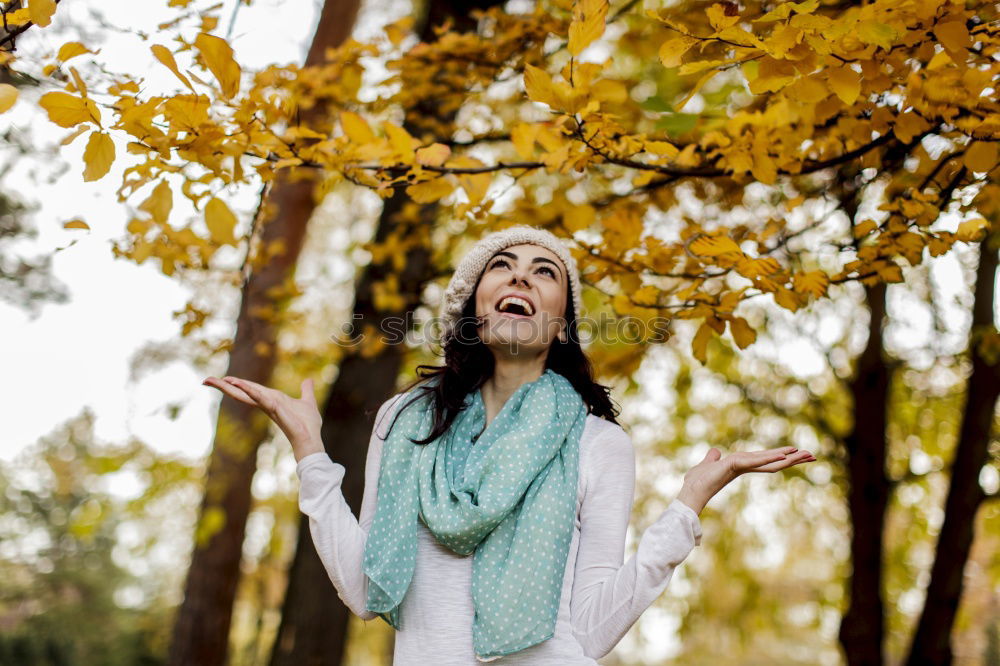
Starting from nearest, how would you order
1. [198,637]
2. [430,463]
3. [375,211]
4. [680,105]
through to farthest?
[680,105] < [430,463] < [198,637] < [375,211]

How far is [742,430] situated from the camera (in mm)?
6008

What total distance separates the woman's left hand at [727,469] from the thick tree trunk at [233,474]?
3.59 metres

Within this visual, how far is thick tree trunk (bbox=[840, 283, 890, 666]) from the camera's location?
3.96 metres

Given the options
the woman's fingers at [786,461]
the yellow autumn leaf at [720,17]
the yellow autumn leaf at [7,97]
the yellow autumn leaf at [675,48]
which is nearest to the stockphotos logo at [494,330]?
the woman's fingers at [786,461]

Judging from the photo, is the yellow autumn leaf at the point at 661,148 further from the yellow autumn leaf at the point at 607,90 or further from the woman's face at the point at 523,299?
the woman's face at the point at 523,299

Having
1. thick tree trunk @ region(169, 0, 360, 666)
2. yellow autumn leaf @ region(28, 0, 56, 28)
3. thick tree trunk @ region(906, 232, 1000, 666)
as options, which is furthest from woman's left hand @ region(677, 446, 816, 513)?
thick tree trunk @ region(169, 0, 360, 666)

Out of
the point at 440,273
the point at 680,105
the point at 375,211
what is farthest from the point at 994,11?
the point at 375,211

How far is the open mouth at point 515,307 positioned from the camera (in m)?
2.00

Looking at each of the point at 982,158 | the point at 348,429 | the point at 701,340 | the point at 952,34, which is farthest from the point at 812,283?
the point at 348,429

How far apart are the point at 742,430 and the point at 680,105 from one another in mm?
4874

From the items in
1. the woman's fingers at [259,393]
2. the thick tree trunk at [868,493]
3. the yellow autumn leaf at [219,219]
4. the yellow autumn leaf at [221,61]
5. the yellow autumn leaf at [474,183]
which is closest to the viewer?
the yellow autumn leaf at [221,61]

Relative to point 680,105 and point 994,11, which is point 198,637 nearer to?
point 680,105

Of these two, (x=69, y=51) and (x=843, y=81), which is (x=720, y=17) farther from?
(x=69, y=51)

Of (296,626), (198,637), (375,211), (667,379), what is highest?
(375,211)
